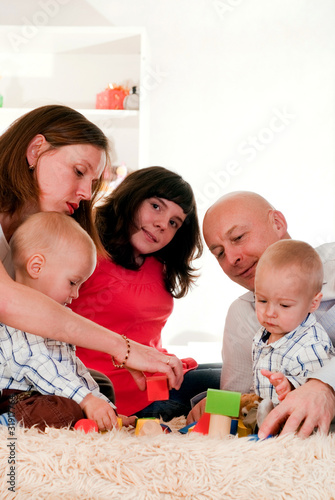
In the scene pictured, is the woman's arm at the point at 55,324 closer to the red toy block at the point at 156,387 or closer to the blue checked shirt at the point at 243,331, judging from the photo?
the red toy block at the point at 156,387

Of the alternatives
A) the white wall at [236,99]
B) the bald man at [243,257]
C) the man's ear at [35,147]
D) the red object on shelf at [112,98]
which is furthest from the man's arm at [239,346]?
the red object on shelf at [112,98]

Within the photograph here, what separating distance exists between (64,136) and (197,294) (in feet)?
7.07

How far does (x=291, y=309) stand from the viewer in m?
1.26

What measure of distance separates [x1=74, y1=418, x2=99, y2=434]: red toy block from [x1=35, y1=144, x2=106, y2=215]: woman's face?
60cm

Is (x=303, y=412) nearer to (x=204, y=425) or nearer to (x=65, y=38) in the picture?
(x=204, y=425)

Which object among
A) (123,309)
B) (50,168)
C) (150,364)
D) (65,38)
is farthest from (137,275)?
(65,38)

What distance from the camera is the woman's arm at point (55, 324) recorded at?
114cm

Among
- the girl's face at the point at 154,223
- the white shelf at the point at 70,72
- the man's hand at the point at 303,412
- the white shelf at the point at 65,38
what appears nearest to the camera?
the man's hand at the point at 303,412

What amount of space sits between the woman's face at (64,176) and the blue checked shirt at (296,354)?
2.11 feet

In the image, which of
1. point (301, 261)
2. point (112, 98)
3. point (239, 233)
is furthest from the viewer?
point (112, 98)

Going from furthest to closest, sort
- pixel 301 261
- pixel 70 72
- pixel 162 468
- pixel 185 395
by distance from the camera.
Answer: pixel 70 72 < pixel 185 395 < pixel 301 261 < pixel 162 468

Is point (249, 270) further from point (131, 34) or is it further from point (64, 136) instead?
point (131, 34)

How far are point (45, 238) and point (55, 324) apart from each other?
24 cm

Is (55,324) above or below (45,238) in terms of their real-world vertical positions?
below
